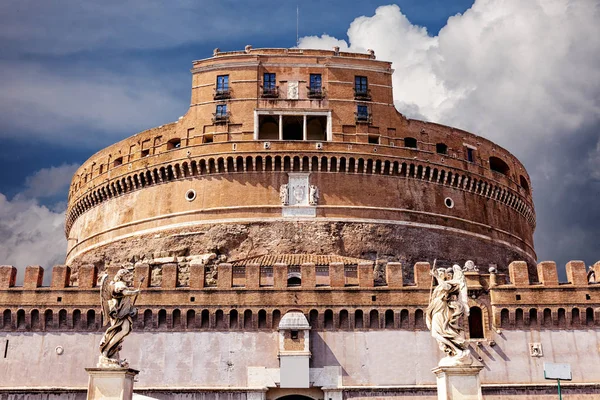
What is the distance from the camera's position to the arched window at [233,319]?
28.7 m

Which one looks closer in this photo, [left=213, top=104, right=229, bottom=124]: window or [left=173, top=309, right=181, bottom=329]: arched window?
[left=173, top=309, right=181, bottom=329]: arched window

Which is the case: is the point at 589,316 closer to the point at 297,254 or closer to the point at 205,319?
the point at 297,254

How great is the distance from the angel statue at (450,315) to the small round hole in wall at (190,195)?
23.8 metres

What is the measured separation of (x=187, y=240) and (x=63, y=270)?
8421mm

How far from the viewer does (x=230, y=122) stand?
3847 centimetres

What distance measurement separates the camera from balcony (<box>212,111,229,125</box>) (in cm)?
3853

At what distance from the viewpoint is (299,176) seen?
123 feet

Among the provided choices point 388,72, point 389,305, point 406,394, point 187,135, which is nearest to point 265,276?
point 389,305

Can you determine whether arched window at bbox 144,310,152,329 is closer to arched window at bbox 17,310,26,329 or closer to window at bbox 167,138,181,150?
arched window at bbox 17,310,26,329

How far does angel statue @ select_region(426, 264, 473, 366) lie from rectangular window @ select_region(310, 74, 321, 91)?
24.6m

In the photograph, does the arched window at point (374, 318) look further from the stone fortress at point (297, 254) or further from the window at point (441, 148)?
the window at point (441, 148)

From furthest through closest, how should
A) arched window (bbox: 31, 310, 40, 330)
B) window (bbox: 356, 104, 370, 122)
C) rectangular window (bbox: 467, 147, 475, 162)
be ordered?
rectangular window (bbox: 467, 147, 475, 162) < window (bbox: 356, 104, 370, 122) < arched window (bbox: 31, 310, 40, 330)

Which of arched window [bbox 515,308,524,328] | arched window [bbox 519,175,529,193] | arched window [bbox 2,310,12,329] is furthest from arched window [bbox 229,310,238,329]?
arched window [bbox 519,175,529,193]

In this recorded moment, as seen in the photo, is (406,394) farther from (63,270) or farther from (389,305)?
(63,270)
